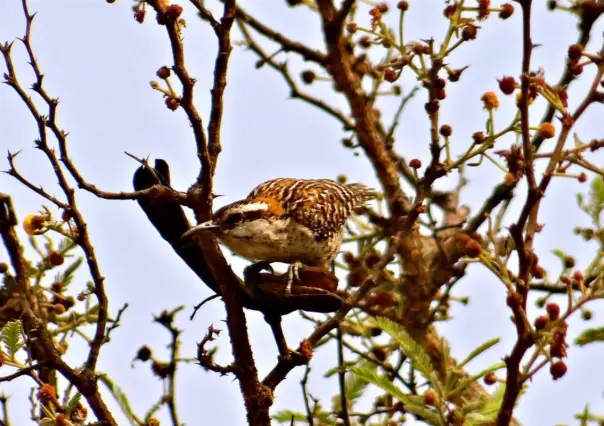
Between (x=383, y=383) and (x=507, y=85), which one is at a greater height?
(x=507, y=85)

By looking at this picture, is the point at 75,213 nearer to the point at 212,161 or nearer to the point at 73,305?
the point at 212,161

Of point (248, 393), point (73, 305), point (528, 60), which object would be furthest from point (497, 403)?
point (73, 305)

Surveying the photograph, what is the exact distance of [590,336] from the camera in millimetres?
3709

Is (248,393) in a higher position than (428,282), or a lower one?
lower

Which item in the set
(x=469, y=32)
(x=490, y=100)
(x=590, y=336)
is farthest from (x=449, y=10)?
(x=590, y=336)

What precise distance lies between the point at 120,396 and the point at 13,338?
605 mm

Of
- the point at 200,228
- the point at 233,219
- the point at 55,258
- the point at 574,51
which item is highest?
the point at 233,219

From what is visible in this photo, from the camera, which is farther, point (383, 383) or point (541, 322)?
point (383, 383)

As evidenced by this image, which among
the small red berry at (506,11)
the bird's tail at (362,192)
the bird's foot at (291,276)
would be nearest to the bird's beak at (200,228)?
the bird's foot at (291,276)

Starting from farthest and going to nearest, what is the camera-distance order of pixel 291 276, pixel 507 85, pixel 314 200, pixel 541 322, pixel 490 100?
1. pixel 314 200
2. pixel 291 276
3. pixel 490 100
4. pixel 507 85
5. pixel 541 322

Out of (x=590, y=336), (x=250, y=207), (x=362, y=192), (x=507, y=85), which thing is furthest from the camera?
(x=362, y=192)

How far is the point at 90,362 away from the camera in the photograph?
3750 mm

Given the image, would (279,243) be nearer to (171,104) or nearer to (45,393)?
(171,104)

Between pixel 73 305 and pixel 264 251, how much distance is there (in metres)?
1.07
